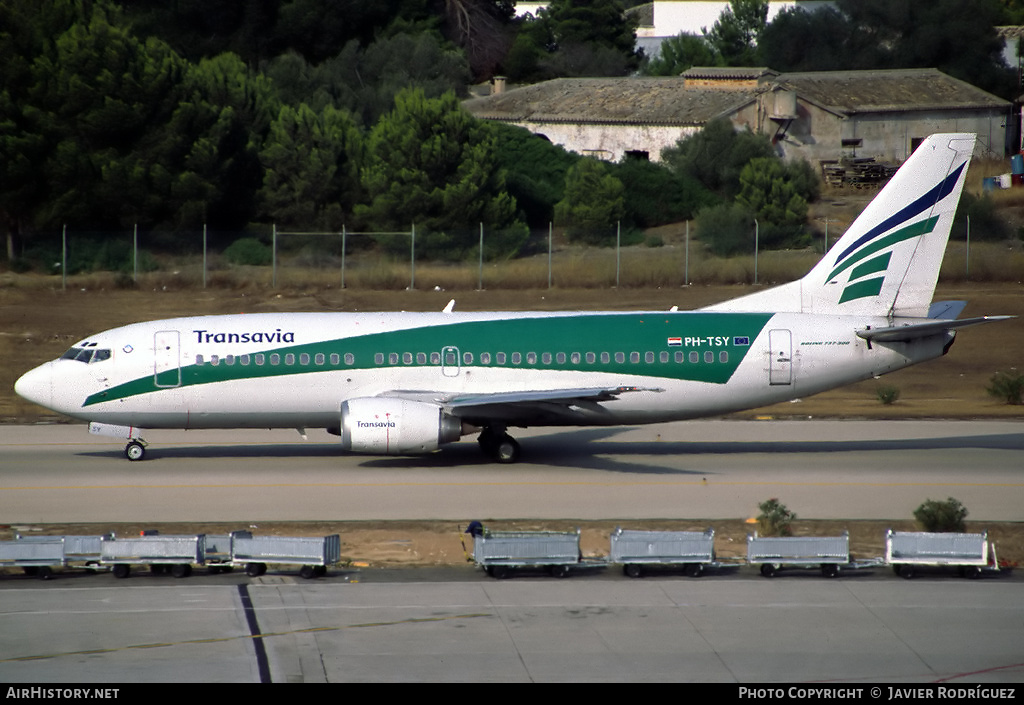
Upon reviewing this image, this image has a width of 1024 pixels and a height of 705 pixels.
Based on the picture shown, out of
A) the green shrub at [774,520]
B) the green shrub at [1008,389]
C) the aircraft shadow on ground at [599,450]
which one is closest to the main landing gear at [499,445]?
the aircraft shadow on ground at [599,450]

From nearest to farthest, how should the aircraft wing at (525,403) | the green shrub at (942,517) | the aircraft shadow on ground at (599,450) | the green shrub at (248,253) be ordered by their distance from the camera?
the green shrub at (942,517) → the aircraft wing at (525,403) → the aircraft shadow on ground at (599,450) → the green shrub at (248,253)

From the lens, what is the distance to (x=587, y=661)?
15.4m

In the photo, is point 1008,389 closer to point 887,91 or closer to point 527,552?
point 527,552

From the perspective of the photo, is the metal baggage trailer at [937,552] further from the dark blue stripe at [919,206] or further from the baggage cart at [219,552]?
the dark blue stripe at [919,206]

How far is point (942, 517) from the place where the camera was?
73.0 feet

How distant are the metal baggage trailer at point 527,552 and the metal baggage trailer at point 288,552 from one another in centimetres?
247

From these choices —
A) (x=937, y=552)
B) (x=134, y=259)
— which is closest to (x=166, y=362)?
(x=937, y=552)

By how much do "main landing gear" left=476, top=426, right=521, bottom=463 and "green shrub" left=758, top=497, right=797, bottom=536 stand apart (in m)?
8.24

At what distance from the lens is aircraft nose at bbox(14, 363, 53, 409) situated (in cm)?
2883

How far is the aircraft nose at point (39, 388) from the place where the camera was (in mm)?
28828

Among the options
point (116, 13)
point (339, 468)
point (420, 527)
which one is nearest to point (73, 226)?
point (116, 13)

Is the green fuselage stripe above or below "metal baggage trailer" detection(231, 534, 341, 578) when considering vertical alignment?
above

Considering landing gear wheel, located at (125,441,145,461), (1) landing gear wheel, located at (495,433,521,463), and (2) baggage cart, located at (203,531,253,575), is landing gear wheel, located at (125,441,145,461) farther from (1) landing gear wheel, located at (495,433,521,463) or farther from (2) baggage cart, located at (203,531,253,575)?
(2) baggage cart, located at (203,531,253,575)

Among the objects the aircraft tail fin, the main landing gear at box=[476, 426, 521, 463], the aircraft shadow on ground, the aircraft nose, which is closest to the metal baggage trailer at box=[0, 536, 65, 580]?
the aircraft nose
